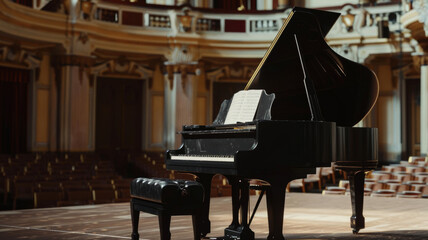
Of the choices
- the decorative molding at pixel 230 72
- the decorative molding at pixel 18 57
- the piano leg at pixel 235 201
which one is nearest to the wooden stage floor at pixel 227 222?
the piano leg at pixel 235 201

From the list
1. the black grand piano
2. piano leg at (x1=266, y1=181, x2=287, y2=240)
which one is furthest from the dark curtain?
piano leg at (x1=266, y1=181, x2=287, y2=240)

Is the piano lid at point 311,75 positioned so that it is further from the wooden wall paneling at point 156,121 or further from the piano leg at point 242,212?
the wooden wall paneling at point 156,121

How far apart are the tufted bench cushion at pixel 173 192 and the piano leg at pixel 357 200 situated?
5.02 ft

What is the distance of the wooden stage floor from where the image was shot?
5.07m

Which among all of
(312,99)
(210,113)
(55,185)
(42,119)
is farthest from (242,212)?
(210,113)

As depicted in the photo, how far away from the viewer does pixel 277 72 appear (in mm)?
5027

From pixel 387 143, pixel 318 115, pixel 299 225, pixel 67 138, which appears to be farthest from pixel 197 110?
pixel 318 115

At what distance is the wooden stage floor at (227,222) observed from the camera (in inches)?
200

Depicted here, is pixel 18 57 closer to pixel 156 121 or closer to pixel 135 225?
pixel 156 121

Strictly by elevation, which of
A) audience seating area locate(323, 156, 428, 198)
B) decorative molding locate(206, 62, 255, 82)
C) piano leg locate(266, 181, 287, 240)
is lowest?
audience seating area locate(323, 156, 428, 198)

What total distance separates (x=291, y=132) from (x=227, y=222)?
6.76ft

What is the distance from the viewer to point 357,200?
5.18 meters

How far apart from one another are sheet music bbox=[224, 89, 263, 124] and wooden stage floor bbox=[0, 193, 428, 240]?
0.99m

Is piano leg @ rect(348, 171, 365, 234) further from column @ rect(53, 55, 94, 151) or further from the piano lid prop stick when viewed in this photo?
column @ rect(53, 55, 94, 151)
